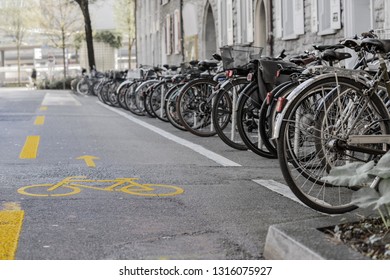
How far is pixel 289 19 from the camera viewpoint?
1559 centimetres

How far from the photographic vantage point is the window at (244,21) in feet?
61.7

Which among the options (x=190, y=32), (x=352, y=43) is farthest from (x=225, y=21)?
(x=352, y=43)

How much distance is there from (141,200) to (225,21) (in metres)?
17.0

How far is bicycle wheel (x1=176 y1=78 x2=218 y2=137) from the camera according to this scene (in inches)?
406

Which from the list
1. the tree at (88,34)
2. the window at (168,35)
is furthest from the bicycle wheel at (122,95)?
the tree at (88,34)

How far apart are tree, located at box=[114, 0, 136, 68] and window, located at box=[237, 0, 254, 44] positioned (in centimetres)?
3601

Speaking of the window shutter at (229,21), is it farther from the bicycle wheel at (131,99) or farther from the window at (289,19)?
the bicycle wheel at (131,99)

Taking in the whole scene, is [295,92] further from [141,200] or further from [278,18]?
[278,18]

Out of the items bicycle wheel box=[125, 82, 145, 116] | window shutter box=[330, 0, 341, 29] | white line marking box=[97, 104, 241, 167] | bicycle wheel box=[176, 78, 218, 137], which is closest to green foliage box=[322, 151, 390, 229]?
white line marking box=[97, 104, 241, 167]

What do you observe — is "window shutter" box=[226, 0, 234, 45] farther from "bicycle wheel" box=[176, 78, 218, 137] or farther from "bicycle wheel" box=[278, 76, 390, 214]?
"bicycle wheel" box=[278, 76, 390, 214]

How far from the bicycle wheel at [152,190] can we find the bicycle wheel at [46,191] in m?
0.36

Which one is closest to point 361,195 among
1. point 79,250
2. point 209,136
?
point 79,250
